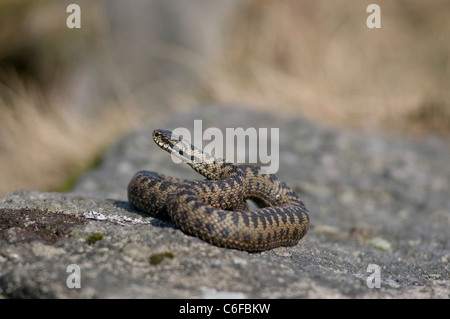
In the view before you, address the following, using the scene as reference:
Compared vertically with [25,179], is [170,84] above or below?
above

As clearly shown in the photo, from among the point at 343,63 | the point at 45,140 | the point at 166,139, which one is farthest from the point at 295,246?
the point at 343,63

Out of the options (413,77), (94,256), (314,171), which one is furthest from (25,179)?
(413,77)

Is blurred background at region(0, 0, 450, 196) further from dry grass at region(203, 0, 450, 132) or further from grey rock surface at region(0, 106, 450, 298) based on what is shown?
grey rock surface at region(0, 106, 450, 298)

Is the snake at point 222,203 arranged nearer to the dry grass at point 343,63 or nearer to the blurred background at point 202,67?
the blurred background at point 202,67

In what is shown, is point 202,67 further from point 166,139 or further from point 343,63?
point 166,139

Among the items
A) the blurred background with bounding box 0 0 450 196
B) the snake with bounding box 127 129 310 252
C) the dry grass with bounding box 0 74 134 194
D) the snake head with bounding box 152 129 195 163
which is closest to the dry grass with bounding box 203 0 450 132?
the blurred background with bounding box 0 0 450 196

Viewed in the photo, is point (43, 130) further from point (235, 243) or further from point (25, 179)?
point (235, 243)
